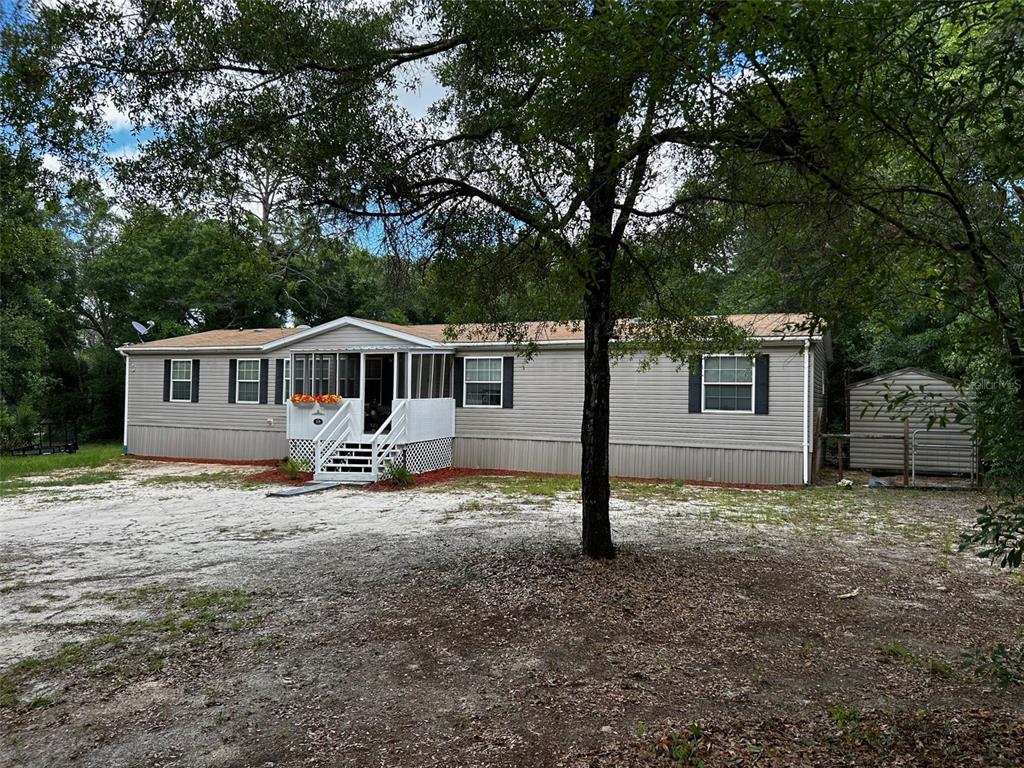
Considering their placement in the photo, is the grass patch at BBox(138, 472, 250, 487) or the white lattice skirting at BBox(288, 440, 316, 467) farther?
the white lattice skirting at BBox(288, 440, 316, 467)

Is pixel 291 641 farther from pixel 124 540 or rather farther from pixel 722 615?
pixel 124 540

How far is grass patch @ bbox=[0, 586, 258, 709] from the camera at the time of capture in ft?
12.0

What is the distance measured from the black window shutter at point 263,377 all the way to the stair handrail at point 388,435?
461cm

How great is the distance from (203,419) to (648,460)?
11.4 metres

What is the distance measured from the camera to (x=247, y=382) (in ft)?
53.8

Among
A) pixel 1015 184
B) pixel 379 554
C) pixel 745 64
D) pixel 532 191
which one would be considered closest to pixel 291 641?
pixel 379 554

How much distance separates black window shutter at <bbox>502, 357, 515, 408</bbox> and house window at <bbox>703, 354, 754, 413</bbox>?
159 inches

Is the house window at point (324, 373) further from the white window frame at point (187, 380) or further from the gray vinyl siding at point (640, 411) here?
the white window frame at point (187, 380)

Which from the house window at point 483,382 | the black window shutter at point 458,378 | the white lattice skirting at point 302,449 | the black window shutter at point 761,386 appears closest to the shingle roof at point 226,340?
the white lattice skirting at point 302,449

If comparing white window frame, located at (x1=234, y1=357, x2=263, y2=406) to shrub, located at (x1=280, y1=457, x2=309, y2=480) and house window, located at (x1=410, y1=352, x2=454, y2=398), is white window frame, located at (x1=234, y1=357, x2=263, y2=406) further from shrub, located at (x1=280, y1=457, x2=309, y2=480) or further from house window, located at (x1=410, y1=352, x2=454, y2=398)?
house window, located at (x1=410, y1=352, x2=454, y2=398)

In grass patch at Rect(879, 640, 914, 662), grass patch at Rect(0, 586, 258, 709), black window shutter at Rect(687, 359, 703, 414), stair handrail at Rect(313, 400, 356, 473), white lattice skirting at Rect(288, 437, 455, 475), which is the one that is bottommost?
grass patch at Rect(0, 586, 258, 709)

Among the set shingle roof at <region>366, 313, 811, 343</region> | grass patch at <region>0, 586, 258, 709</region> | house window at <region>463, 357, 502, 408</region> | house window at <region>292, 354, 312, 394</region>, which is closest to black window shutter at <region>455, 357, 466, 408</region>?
house window at <region>463, 357, 502, 408</region>

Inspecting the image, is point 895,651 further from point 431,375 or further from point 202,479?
point 202,479

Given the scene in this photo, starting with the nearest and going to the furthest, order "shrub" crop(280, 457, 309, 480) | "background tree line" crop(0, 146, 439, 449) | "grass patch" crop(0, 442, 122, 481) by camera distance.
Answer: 1. "shrub" crop(280, 457, 309, 480)
2. "grass patch" crop(0, 442, 122, 481)
3. "background tree line" crop(0, 146, 439, 449)
